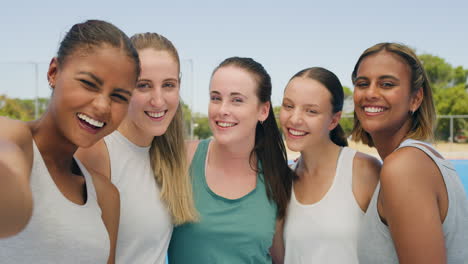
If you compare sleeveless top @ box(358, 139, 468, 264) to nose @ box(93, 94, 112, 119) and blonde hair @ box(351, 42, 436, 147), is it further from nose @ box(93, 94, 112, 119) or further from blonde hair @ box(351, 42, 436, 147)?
nose @ box(93, 94, 112, 119)

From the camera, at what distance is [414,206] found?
1.85m

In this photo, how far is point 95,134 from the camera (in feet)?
5.15

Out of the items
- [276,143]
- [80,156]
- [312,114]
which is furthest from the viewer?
[276,143]

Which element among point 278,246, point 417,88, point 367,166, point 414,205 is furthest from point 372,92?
point 278,246

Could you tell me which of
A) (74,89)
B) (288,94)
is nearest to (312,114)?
(288,94)

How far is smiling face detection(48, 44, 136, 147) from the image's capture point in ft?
4.83

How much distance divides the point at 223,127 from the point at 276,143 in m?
0.55

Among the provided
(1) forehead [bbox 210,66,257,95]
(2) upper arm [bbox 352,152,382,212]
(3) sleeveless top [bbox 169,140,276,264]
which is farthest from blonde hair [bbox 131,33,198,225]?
(2) upper arm [bbox 352,152,382,212]

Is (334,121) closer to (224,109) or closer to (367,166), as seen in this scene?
(367,166)

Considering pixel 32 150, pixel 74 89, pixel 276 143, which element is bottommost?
pixel 276 143

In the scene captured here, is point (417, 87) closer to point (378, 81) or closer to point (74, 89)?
point (378, 81)

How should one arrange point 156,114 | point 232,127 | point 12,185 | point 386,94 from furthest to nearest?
point 232,127, point 156,114, point 386,94, point 12,185

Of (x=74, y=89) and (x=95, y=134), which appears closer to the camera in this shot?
(x=74, y=89)

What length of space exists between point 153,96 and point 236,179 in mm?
937
